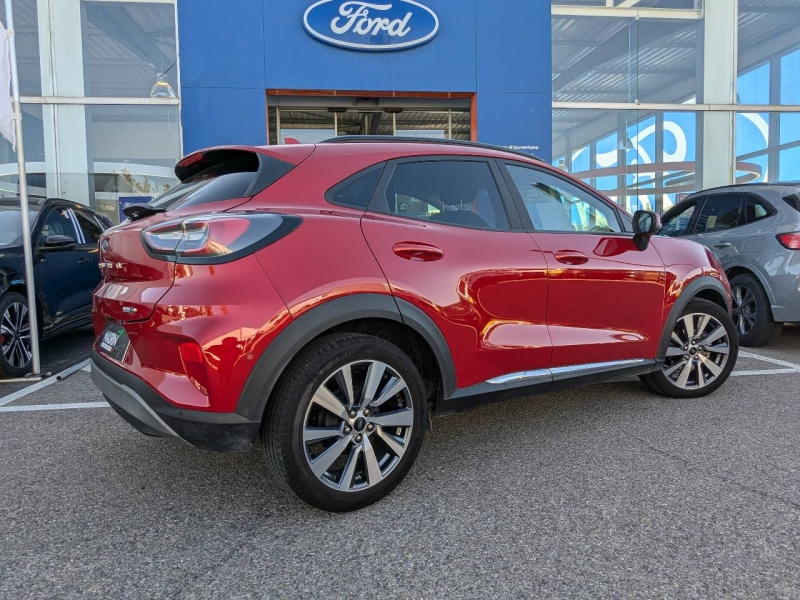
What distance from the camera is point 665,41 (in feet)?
41.0

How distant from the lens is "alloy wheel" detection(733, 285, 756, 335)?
5.64 metres

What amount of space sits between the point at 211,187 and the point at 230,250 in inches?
23.0

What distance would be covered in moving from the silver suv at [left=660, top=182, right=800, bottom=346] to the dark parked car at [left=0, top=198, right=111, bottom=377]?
639 cm

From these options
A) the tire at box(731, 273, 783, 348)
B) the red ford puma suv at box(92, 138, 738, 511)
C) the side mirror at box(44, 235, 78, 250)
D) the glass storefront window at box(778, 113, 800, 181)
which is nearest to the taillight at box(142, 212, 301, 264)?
the red ford puma suv at box(92, 138, 738, 511)

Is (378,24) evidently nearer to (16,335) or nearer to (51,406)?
(16,335)

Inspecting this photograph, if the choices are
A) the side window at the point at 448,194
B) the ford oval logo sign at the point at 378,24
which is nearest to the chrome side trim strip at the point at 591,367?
the side window at the point at 448,194

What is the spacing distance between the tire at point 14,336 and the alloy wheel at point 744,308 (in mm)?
6516

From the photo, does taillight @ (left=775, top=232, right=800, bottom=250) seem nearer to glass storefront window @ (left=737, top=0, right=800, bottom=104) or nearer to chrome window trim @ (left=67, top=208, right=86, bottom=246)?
chrome window trim @ (left=67, top=208, right=86, bottom=246)

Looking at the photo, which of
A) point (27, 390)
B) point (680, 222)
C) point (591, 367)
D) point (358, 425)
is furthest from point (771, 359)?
point (27, 390)

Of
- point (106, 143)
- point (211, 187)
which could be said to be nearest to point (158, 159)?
point (106, 143)

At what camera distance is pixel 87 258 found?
602 centimetres

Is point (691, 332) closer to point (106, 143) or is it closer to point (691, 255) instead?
point (691, 255)

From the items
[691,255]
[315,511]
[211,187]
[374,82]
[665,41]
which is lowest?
[315,511]

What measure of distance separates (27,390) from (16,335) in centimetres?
62
